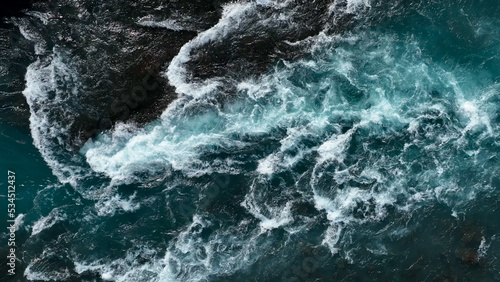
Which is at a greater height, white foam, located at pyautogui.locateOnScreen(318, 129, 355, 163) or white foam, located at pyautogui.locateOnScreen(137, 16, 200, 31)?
white foam, located at pyautogui.locateOnScreen(137, 16, 200, 31)

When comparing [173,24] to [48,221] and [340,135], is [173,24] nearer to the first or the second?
[340,135]

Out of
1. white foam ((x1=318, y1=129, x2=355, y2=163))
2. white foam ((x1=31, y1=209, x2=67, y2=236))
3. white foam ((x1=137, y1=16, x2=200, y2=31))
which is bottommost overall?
white foam ((x1=31, y1=209, x2=67, y2=236))

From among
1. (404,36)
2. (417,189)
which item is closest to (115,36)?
(404,36)

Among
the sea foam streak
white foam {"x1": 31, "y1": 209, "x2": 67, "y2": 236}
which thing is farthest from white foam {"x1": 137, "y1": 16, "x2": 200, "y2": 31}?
white foam {"x1": 31, "y1": 209, "x2": 67, "y2": 236}

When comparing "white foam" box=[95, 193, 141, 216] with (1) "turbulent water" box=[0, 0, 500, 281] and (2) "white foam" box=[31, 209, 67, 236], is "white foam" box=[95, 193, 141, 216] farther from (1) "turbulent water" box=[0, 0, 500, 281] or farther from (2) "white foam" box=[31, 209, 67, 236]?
(2) "white foam" box=[31, 209, 67, 236]

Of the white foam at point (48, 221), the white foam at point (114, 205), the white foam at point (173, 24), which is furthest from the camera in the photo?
the white foam at point (173, 24)

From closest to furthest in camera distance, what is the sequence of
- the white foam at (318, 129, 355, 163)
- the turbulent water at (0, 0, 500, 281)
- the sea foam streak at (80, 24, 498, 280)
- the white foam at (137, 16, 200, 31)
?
the turbulent water at (0, 0, 500, 281)
the sea foam streak at (80, 24, 498, 280)
the white foam at (318, 129, 355, 163)
the white foam at (137, 16, 200, 31)

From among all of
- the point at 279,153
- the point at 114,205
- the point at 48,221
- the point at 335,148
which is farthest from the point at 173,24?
the point at 48,221

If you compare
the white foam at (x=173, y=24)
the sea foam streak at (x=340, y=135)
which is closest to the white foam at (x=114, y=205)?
the sea foam streak at (x=340, y=135)

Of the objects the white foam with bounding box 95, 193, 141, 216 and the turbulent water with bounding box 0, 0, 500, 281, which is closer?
the turbulent water with bounding box 0, 0, 500, 281

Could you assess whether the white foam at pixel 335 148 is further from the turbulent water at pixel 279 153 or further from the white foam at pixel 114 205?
the white foam at pixel 114 205
